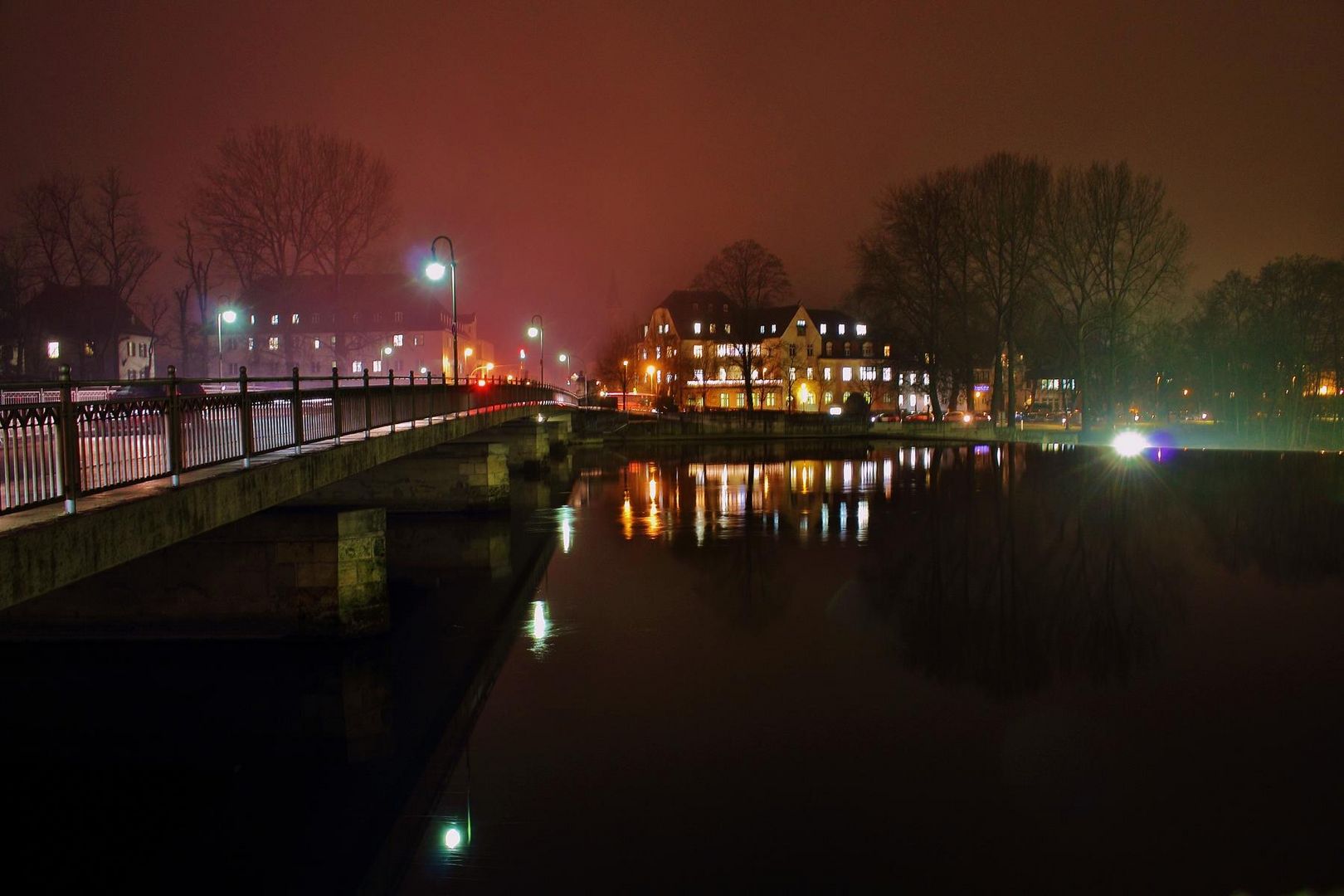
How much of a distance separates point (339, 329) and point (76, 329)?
1376 centimetres

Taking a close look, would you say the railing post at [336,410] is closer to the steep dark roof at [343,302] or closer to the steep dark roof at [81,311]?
the steep dark roof at [343,302]

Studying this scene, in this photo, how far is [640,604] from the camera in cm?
1917

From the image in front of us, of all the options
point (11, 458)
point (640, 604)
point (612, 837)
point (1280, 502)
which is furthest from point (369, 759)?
point (1280, 502)

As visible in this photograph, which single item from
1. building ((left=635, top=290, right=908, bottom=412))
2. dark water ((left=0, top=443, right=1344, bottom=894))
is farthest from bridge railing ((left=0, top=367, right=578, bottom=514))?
building ((left=635, top=290, right=908, bottom=412))

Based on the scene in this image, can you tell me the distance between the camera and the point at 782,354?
10262cm

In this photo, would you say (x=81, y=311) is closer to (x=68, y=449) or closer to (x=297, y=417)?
(x=297, y=417)

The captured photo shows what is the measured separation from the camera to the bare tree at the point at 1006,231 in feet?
192

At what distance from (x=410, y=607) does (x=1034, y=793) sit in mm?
12348

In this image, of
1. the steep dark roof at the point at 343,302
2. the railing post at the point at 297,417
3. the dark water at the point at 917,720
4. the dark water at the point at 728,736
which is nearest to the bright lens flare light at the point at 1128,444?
the dark water at the point at 917,720

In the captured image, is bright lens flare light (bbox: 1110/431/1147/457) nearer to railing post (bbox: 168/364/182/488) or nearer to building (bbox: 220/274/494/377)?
building (bbox: 220/274/494/377)

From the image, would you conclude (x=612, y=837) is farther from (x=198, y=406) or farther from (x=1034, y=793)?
(x=198, y=406)

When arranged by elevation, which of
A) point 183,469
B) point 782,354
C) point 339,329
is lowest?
point 183,469

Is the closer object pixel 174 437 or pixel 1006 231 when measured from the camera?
pixel 174 437

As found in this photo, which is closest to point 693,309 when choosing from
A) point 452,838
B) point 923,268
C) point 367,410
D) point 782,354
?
point 782,354
